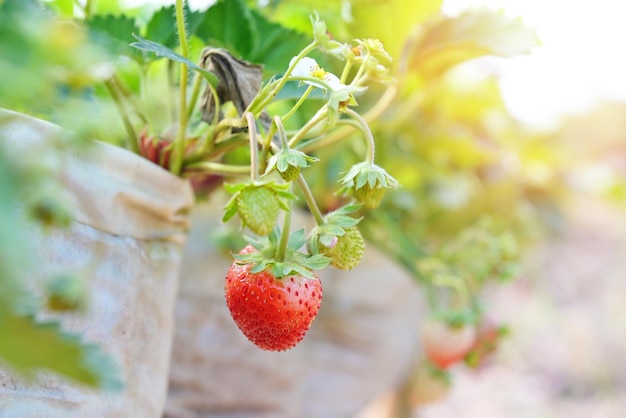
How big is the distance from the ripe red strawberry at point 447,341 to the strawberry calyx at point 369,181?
420 mm

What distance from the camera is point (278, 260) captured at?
0.34 meters

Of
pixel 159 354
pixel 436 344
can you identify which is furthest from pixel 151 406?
pixel 436 344

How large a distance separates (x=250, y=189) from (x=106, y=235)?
0.14 meters

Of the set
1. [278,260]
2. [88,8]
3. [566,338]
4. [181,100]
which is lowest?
[278,260]

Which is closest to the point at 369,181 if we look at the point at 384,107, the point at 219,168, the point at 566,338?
the point at 219,168

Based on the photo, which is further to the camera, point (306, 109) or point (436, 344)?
point (436, 344)

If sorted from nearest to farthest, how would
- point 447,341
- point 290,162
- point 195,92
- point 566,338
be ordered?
1. point 290,162
2. point 195,92
3. point 447,341
4. point 566,338

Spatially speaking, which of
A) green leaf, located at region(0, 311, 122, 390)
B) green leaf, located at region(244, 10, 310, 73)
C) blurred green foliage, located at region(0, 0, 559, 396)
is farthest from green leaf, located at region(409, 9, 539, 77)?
green leaf, located at region(0, 311, 122, 390)

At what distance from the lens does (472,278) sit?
0.76m

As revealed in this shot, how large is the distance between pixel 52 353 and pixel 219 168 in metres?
0.23

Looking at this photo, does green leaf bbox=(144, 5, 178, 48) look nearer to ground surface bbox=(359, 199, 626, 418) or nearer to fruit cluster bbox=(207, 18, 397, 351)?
fruit cluster bbox=(207, 18, 397, 351)

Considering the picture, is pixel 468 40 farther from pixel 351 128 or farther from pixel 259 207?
pixel 259 207

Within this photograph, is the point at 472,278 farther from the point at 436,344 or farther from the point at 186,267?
the point at 186,267

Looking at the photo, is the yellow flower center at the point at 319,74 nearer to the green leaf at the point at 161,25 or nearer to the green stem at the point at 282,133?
the green stem at the point at 282,133
